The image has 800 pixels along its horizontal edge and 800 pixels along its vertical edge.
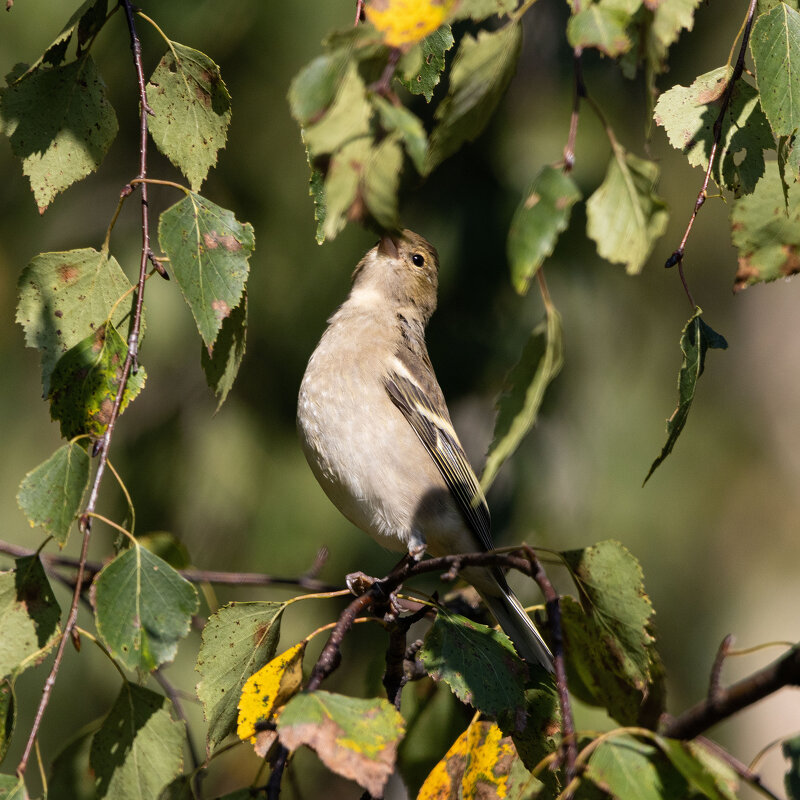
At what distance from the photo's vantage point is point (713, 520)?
484 centimetres

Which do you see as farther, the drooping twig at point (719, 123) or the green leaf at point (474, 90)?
the drooping twig at point (719, 123)

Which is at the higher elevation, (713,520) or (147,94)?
(147,94)

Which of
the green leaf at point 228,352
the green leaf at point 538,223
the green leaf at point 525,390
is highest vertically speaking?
the green leaf at point 538,223

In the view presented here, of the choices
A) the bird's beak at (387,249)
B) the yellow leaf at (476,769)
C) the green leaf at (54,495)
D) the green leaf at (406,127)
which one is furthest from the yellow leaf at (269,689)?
the bird's beak at (387,249)

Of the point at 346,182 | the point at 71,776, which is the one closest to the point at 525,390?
the point at 346,182

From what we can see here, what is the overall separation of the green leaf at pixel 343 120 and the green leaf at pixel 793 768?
3.24ft

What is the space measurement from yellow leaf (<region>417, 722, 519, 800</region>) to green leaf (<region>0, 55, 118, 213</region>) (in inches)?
53.1

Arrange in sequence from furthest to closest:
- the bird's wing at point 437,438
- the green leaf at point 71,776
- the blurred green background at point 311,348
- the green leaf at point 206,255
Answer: the blurred green background at point 311,348
the bird's wing at point 437,438
the green leaf at point 71,776
the green leaf at point 206,255

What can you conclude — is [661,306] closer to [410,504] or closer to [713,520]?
[713,520]

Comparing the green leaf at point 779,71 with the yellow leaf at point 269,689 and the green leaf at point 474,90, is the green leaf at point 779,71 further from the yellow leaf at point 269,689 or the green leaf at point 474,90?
the yellow leaf at point 269,689

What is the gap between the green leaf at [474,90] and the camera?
117 cm

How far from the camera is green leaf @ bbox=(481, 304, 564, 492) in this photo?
1.09 meters

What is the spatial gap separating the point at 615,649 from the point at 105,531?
3.33 meters

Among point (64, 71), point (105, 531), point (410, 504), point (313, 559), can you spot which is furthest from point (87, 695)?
point (64, 71)
